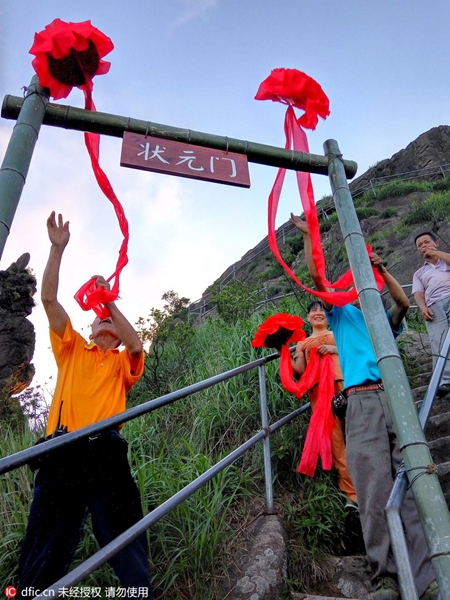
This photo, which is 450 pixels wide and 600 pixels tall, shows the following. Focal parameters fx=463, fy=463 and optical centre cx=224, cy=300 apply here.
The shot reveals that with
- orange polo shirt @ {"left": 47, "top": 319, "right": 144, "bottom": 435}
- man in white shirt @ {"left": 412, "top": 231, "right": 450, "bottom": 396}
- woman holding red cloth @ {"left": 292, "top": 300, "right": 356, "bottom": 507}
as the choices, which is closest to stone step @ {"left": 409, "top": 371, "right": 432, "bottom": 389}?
man in white shirt @ {"left": 412, "top": 231, "right": 450, "bottom": 396}

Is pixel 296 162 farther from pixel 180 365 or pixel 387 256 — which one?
pixel 387 256

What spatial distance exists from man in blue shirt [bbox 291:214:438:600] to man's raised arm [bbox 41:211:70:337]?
1.31m

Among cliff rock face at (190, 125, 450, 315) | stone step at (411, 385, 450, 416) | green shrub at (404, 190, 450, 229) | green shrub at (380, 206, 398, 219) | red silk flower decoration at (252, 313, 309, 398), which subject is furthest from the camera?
green shrub at (380, 206, 398, 219)

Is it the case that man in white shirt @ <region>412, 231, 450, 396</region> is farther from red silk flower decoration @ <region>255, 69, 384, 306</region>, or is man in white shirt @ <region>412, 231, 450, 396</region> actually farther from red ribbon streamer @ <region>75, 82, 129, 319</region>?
red ribbon streamer @ <region>75, 82, 129, 319</region>

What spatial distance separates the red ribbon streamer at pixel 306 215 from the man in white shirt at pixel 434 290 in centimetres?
155

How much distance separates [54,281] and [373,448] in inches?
69.6

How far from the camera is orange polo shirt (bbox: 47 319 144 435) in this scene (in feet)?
6.60

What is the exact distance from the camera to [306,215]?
8.66ft

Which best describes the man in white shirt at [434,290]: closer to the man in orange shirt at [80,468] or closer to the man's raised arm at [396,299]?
the man's raised arm at [396,299]

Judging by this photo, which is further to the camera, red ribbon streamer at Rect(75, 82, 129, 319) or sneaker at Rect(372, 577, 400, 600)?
red ribbon streamer at Rect(75, 82, 129, 319)

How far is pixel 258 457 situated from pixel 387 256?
13.5 meters

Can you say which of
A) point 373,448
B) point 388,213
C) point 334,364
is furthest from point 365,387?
point 388,213

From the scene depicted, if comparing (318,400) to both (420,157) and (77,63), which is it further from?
(420,157)

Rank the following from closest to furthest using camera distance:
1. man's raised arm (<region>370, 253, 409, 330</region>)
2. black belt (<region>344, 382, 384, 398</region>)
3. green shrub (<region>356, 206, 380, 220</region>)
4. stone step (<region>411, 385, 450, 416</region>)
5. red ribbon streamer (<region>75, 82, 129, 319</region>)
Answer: red ribbon streamer (<region>75, 82, 129, 319</region>)
black belt (<region>344, 382, 384, 398</region>)
man's raised arm (<region>370, 253, 409, 330</region>)
stone step (<region>411, 385, 450, 416</region>)
green shrub (<region>356, 206, 380, 220</region>)
